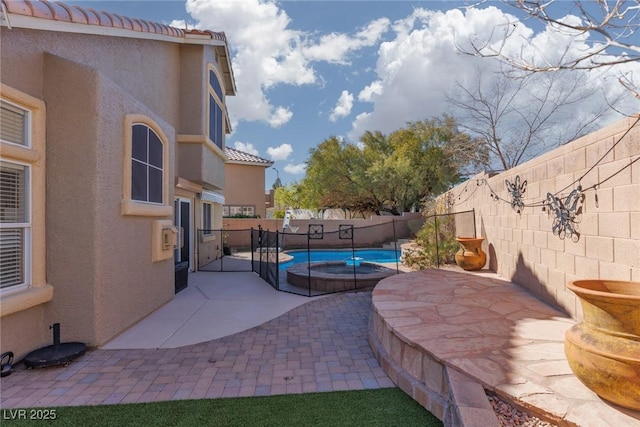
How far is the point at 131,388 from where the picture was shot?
3.79 metres

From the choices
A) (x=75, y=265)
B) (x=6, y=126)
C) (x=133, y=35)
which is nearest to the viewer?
(x=6, y=126)

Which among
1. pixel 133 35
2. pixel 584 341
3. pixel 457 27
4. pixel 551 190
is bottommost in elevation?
pixel 584 341

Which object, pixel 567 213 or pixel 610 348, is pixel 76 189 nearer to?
pixel 610 348

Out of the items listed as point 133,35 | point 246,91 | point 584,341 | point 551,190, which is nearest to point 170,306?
point 133,35

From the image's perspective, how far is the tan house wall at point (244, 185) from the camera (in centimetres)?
2520

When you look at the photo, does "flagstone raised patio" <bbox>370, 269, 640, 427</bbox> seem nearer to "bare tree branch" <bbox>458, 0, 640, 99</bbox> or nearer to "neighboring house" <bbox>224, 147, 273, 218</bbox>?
"bare tree branch" <bbox>458, 0, 640, 99</bbox>

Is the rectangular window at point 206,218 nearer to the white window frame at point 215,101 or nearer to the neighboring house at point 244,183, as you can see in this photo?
the white window frame at point 215,101

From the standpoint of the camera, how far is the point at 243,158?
83.0ft

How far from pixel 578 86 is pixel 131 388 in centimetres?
1743

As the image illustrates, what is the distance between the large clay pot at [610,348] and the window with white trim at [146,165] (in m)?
6.74

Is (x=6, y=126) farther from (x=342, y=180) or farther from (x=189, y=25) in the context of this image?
(x=342, y=180)

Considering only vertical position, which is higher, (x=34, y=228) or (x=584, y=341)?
(x=34, y=228)

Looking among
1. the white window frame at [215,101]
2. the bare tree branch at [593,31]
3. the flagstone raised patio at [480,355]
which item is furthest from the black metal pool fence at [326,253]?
the bare tree branch at [593,31]

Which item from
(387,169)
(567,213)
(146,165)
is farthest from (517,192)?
(387,169)
